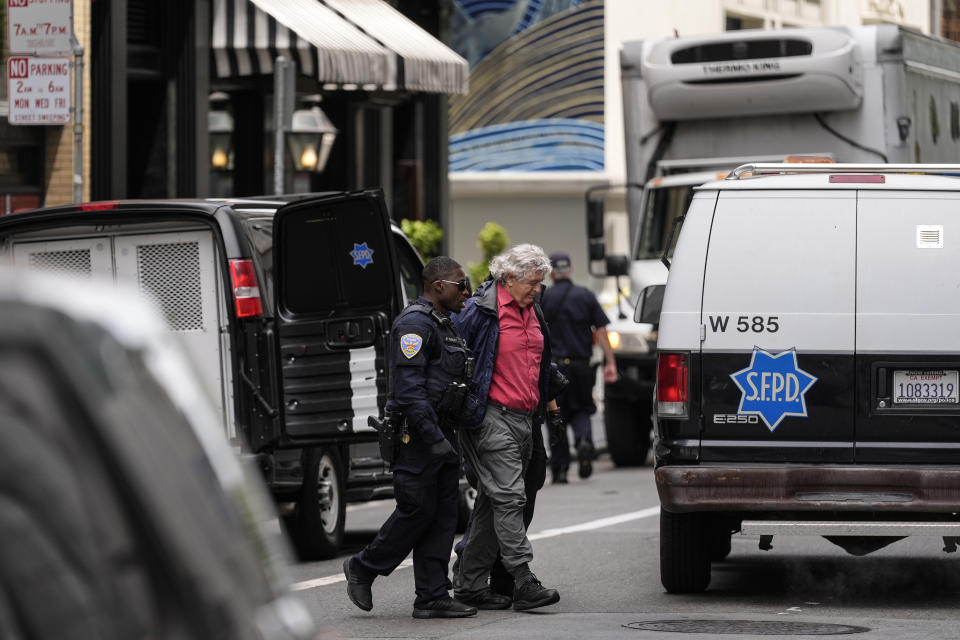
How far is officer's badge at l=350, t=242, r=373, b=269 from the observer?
416 inches

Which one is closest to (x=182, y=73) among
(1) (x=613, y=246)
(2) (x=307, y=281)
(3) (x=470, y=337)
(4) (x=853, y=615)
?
(2) (x=307, y=281)

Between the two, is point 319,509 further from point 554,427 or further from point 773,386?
point 773,386

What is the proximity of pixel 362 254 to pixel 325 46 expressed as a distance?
25.6 ft

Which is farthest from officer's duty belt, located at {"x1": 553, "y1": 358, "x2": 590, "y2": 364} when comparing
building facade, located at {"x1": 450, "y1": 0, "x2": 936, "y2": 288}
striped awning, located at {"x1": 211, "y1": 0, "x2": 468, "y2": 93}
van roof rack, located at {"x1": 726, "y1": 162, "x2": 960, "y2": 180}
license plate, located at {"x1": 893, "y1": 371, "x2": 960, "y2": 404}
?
building facade, located at {"x1": 450, "y1": 0, "x2": 936, "y2": 288}

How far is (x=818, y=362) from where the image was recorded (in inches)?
333

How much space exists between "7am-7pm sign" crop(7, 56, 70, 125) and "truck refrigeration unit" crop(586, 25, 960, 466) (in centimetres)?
541

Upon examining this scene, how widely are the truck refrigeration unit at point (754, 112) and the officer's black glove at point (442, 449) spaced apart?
7111 millimetres

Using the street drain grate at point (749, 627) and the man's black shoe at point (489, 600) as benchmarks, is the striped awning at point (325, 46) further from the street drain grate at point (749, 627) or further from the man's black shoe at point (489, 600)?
the street drain grate at point (749, 627)

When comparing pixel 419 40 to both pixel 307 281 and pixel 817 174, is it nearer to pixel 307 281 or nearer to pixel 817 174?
pixel 307 281

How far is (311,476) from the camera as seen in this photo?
1081 cm

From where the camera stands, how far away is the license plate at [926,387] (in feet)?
27.5

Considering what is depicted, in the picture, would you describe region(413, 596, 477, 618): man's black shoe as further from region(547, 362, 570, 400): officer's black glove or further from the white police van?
region(547, 362, 570, 400): officer's black glove

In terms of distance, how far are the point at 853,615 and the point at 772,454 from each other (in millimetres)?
862

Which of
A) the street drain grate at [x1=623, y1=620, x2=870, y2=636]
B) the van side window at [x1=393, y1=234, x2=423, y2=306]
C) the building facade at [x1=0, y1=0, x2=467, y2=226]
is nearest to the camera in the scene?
the street drain grate at [x1=623, y1=620, x2=870, y2=636]
